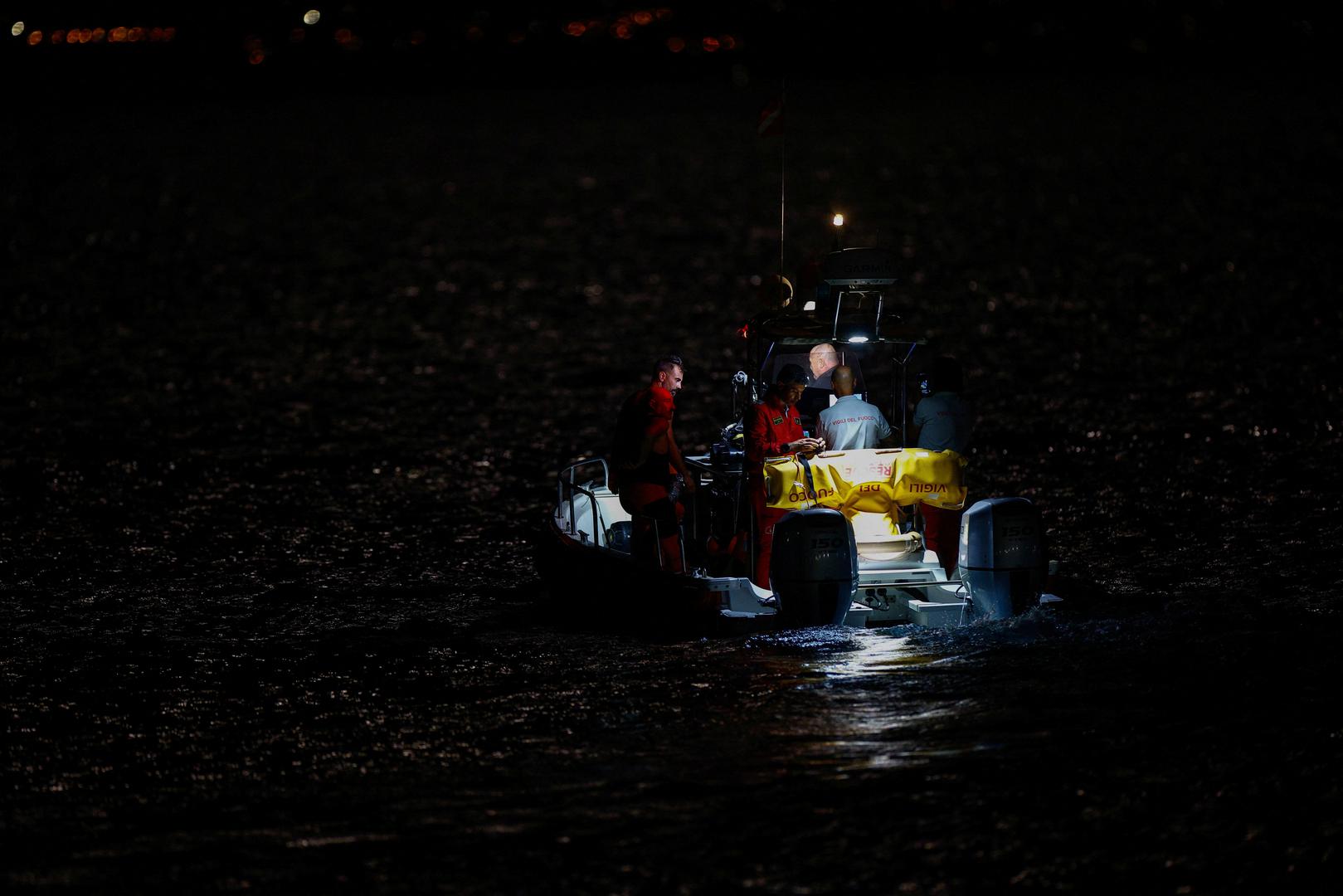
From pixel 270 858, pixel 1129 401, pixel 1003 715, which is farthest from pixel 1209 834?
pixel 1129 401

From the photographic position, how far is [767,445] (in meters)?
13.5

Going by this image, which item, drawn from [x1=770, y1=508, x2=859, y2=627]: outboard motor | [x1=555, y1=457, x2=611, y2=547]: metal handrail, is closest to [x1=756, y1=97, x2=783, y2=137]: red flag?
[x1=555, y1=457, x2=611, y2=547]: metal handrail

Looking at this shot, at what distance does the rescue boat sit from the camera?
12688 mm

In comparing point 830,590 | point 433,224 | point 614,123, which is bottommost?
point 830,590

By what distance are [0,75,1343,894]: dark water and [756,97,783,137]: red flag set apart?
449 cm

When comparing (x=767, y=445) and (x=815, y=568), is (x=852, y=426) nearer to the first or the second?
(x=767, y=445)

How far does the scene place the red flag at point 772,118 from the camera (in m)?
15.0

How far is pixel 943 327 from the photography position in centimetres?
4041

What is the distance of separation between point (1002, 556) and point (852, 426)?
176cm

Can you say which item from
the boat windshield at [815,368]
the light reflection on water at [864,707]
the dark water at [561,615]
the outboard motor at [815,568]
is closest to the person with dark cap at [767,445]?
the outboard motor at [815,568]

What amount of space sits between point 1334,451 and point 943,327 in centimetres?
1628

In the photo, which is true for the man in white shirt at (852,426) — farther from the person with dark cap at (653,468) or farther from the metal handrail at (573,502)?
the metal handrail at (573,502)

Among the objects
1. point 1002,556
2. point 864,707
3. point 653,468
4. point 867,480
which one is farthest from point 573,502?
point 1002,556

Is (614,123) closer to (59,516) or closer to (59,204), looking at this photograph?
(59,204)
